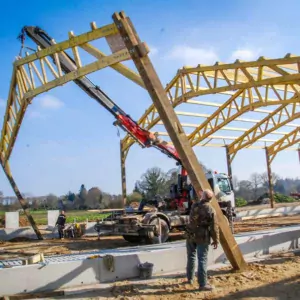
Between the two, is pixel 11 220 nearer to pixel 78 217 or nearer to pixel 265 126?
pixel 78 217

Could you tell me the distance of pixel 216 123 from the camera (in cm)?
1853

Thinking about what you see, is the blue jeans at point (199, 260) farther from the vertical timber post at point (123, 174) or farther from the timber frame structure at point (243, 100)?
the vertical timber post at point (123, 174)

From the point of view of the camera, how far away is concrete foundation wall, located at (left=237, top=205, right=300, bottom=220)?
23.6 m

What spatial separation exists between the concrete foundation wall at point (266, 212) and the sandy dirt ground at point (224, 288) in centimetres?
1661

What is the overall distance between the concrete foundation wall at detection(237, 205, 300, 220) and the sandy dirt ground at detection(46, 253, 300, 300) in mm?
16611

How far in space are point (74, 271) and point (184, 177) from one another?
9156mm

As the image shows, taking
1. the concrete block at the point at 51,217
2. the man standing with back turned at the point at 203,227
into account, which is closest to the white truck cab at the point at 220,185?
the man standing with back turned at the point at 203,227

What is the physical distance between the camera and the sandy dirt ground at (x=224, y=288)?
17.8 feet

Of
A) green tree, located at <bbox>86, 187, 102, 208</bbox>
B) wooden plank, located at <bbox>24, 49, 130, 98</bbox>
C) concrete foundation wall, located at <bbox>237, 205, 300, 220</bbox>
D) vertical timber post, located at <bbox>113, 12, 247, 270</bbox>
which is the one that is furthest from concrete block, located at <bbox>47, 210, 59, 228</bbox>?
green tree, located at <bbox>86, 187, 102, 208</bbox>

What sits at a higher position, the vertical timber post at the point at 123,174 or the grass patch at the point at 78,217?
the vertical timber post at the point at 123,174

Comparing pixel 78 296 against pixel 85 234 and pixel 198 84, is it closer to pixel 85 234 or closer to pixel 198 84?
pixel 198 84

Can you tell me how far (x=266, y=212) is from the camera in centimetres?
2481

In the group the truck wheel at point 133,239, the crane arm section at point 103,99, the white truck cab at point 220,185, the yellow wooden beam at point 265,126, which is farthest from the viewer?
the yellow wooden beam at point 265,126

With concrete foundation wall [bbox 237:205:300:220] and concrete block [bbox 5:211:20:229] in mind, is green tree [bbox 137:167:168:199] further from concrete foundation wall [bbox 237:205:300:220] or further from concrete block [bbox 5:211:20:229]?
concrete block [bbox 5:211:20:229]
